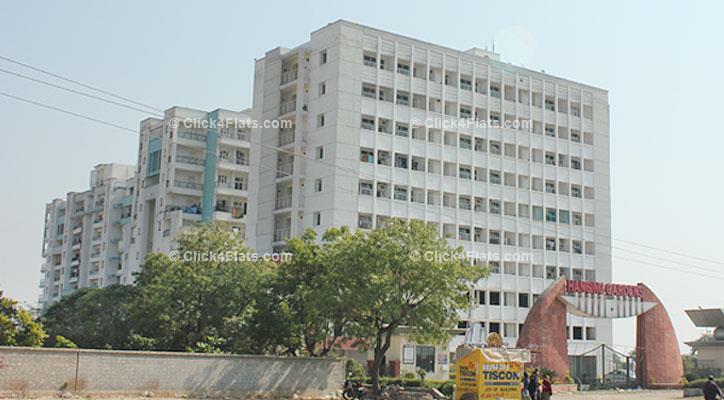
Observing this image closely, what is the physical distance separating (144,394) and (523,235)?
51685mm

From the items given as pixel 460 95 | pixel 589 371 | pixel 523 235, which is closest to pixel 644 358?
pixel 589 371

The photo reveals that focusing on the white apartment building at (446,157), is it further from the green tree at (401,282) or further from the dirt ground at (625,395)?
the green tree at (401,282)

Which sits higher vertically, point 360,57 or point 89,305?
point 360,57

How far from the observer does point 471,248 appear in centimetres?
7856

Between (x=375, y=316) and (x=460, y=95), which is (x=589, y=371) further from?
(x=375, y=316)

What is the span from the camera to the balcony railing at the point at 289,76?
257ft

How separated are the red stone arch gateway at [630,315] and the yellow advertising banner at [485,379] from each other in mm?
17291

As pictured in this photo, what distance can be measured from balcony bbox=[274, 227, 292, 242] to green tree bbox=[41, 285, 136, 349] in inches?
800

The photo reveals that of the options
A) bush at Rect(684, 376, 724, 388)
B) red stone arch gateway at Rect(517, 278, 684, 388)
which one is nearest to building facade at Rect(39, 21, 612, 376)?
red stone arch gateway at Rect(517, 278, 684, 388)

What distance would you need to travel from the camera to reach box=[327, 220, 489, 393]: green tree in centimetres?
4178

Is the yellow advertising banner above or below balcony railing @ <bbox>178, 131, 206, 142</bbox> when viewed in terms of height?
below

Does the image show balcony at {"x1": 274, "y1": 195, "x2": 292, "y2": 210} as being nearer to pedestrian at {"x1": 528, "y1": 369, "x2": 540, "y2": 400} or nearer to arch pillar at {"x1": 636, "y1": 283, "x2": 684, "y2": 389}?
arch pillar at {"x1": 636, "y1": 283, "x2": 684, "y2": 389}

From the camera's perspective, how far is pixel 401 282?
139 feet

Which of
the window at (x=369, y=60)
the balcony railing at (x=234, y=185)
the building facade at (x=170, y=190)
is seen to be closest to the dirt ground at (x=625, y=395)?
the window at (x=369, y=60)
